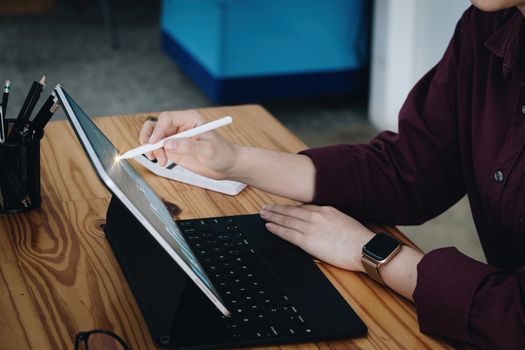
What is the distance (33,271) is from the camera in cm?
106

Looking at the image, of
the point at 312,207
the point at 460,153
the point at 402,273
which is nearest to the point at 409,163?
the point at 460,153

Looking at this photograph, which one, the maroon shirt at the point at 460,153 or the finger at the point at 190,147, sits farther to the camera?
the maroon shirt at the point at 460,153

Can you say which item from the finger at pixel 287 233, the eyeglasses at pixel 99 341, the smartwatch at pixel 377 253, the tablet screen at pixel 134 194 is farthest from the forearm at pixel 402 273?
the eyeglasses at pixel 99 341

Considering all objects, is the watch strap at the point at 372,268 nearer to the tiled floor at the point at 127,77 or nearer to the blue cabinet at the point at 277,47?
the tiled floor at the point at 127,77

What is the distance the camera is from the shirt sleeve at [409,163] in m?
1.29

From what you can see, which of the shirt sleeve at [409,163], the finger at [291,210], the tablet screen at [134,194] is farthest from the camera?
the shirt sleeve at [409,163]

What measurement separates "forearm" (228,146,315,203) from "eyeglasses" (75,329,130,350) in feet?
1.36

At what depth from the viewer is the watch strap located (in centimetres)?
107

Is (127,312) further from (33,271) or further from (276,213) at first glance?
(276,213)

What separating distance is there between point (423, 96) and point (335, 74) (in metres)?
2.35

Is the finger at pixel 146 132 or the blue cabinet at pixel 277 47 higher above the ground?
the finger at pixel 146 132

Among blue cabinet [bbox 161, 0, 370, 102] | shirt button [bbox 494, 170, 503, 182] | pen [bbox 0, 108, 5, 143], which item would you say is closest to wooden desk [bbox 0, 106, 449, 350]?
pen [bbox 0, 108, 5, 143]

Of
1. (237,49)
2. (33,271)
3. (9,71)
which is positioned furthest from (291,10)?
(33,271)

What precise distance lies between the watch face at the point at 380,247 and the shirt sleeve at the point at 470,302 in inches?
2.3
